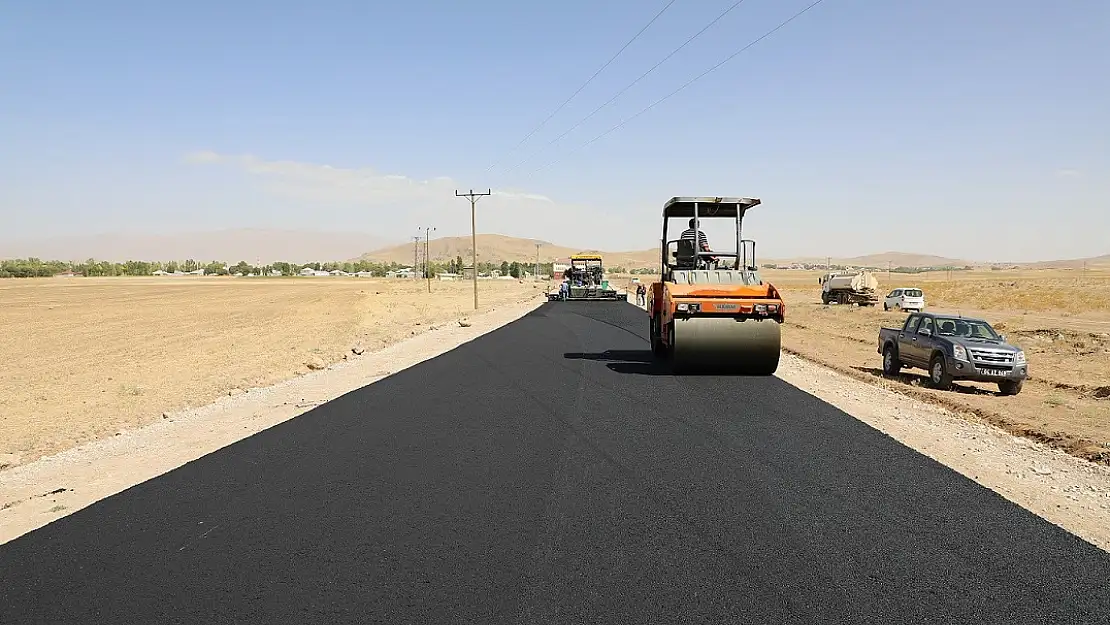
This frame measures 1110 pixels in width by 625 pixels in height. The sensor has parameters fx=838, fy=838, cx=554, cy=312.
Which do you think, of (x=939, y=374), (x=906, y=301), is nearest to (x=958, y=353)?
(x=939, y=374)

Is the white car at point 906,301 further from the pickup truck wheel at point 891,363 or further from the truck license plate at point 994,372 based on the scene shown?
the truck license plate at point 994,372

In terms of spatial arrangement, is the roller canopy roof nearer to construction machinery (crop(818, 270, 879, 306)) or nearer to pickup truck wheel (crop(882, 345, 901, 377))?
pickup truck wheel (crop(882, 345, 901, 377))

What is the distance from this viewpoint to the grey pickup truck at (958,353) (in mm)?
16234

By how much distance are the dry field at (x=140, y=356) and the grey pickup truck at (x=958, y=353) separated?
13497 millimetres

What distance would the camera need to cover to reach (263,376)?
1847 cm

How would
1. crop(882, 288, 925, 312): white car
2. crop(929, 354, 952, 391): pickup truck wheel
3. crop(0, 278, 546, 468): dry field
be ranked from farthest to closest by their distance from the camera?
crop(882, 288, 925, 312): white car
crop(929, 354, 952, 391): pickup truck wheel
crop(0, 278, 546, 468): dry field

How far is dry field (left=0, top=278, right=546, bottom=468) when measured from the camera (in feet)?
44.5

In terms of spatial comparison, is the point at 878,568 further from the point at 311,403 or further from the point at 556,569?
the point at 311,403

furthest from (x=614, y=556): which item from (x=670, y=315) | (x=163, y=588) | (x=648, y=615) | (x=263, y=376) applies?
(x=263, y=376)

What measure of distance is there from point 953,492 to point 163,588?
647cm

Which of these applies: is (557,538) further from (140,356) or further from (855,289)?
(855,289)

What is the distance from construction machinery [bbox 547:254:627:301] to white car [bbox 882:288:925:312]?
17.0m

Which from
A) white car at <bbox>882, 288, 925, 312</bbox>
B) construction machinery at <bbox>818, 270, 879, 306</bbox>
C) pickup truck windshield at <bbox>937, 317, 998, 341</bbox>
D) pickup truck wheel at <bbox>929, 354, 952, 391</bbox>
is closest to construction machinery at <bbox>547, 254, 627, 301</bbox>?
construction machinery at <bbox>818, 270, 879, 306</bbox>

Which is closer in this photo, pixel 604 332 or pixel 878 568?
pixel 878 568
